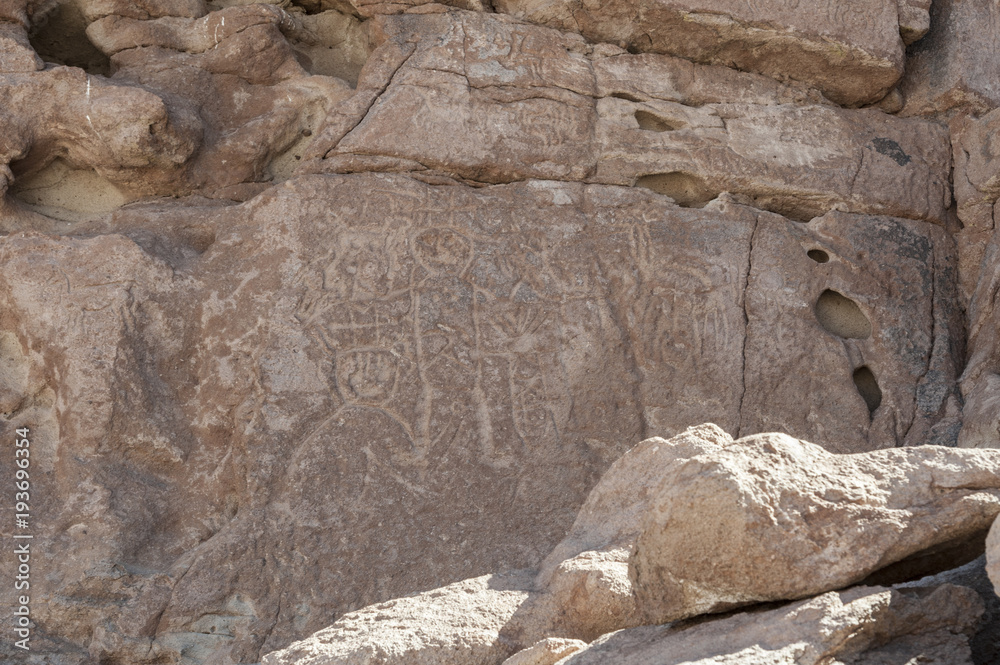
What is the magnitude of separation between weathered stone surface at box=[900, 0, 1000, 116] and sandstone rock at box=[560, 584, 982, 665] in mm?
4308

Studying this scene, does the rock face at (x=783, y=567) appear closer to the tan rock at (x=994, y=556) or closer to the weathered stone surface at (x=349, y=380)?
the tan rock at (x=994, y=556)

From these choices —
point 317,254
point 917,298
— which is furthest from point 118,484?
point 917,298

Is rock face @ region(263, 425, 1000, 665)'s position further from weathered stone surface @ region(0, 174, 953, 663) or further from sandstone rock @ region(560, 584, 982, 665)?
weathered stone surface @ region(0, 174, 953, 663)

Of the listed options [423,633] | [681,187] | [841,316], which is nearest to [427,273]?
[681,187]

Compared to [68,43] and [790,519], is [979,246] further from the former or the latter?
[68,43]

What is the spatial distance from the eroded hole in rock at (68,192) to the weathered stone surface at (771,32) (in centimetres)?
228

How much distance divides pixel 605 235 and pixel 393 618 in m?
2.87

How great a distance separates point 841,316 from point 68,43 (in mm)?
4337

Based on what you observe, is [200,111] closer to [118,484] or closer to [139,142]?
[139,142]

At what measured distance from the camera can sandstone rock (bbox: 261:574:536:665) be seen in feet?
9.04

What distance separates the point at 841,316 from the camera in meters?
5.60

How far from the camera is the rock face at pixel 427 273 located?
4.51 meters

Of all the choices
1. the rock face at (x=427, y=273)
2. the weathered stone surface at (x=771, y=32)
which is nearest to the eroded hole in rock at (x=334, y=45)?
the rock face at (x=427, y=273)

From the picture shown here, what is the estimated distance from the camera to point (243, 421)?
4.68 metres
